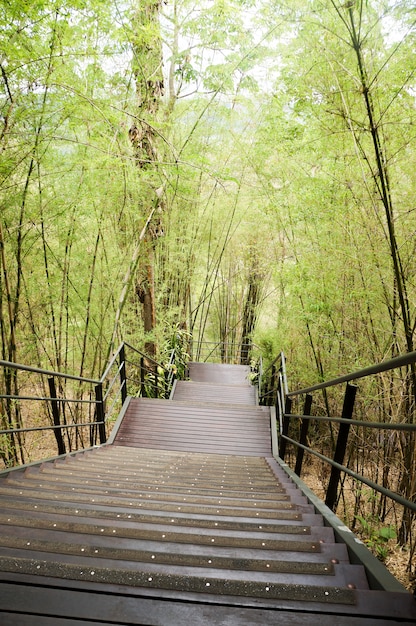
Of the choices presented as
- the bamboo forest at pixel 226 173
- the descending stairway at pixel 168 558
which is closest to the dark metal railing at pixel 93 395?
the bamboo forest at pixel 226 173

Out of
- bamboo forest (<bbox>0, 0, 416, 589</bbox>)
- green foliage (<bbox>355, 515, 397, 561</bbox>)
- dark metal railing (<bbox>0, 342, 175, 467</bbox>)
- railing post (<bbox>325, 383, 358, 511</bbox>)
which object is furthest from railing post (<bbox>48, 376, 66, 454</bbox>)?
green foliage (<bbox>355, 515, 397, 561</bbox>)

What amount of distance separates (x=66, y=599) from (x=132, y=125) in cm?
598

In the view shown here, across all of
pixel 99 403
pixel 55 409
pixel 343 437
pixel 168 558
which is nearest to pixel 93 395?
pixel 99 403

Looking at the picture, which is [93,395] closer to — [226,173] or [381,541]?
[226,173]

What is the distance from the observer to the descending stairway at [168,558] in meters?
0.97

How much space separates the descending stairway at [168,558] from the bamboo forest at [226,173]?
1.55 m

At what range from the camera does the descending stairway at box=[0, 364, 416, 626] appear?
97 cm

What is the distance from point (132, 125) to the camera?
18.7ft

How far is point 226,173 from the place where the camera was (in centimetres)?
364

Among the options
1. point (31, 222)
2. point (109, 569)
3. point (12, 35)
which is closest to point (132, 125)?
point (31, 222)

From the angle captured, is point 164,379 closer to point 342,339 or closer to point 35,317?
point 35,317

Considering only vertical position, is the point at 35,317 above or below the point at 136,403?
above

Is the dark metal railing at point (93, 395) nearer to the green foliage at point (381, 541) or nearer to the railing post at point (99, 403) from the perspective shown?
the railing post at point (99, 403)

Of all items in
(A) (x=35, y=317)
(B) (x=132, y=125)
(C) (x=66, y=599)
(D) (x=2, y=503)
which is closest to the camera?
(C) (x=66, y=599)
